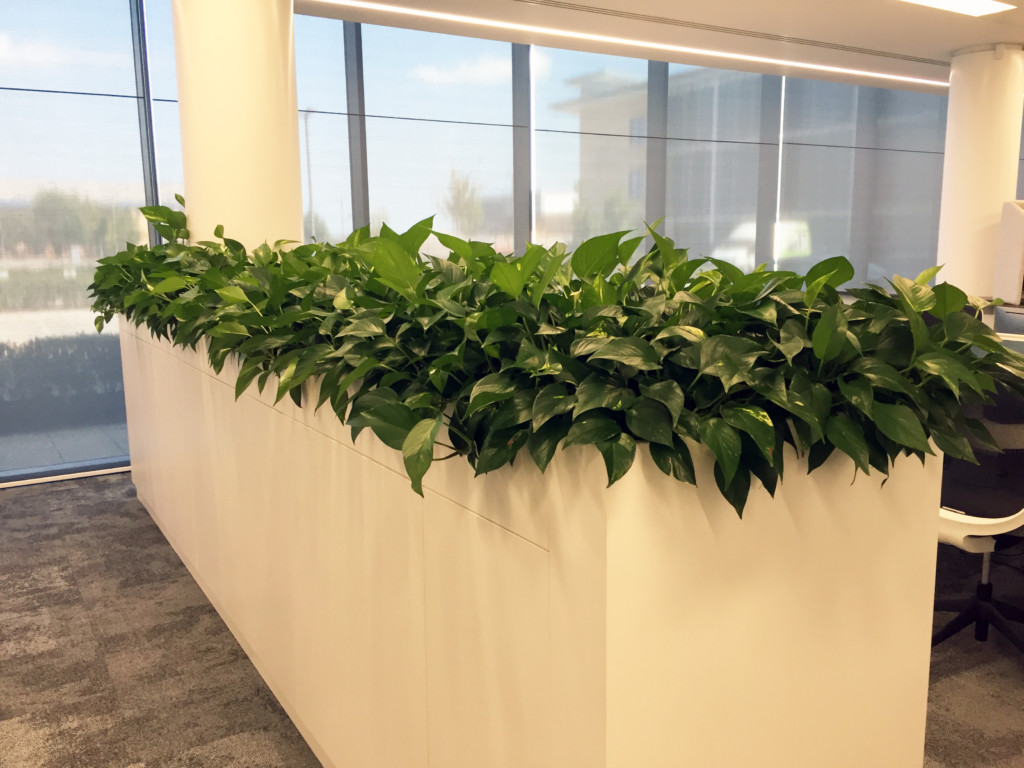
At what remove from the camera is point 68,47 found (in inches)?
208

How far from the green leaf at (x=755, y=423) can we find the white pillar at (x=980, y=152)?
707 centimetres

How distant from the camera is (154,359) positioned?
3.78m

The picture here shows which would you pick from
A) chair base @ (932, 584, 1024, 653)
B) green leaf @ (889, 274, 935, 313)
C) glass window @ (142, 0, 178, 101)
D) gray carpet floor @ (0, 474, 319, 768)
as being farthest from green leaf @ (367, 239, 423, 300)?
glass window @ (142, 0, 178, 101)

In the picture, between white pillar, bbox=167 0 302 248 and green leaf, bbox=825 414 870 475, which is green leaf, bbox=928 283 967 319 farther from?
white pillar, bbox=167 0 302 248

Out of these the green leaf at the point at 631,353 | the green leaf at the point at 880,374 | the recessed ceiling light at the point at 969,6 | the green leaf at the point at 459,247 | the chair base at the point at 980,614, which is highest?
the recessed ceiling light at the point at 969,6

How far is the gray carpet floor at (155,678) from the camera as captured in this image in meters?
2.41

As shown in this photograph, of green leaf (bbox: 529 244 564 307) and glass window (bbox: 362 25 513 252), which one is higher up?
glass window (bbox: 362 25 513 252)

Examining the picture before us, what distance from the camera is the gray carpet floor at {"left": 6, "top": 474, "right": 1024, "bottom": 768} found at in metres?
2.41

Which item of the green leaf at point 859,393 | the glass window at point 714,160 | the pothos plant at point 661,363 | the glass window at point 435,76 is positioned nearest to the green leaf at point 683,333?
the pothos plant at point 661,363

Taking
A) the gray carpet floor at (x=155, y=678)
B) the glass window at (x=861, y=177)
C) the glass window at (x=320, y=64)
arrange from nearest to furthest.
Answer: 1. the gray carpet floor at (x=155, y=678)
2. the glass window at (x=320, y=64)
3. the glass window at (x=861, y=177)

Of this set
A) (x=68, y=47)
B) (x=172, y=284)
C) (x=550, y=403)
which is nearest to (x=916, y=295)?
(x=550, y=403)

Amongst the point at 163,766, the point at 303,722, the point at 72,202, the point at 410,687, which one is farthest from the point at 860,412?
the point at 72,202

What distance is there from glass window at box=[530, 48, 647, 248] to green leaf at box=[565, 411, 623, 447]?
613cm

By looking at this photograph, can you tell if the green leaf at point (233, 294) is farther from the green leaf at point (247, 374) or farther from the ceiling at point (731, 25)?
the ceiling at point (731, 25)
